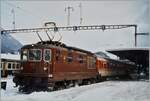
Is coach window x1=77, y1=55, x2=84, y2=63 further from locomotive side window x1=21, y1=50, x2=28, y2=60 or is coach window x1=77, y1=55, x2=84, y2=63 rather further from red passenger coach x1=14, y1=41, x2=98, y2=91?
locomotive side window x1=21, y1=50, x2=28, y2=60

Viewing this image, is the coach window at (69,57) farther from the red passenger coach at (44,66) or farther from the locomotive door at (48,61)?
the locomotive door at (48,61)

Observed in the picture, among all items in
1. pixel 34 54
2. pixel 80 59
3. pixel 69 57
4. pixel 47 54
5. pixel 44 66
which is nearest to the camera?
pixel 44 66

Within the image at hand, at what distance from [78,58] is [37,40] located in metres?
3.65

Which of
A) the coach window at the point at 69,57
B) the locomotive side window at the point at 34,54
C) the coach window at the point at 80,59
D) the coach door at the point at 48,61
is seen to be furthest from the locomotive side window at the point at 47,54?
the coach window at the point at 80,59

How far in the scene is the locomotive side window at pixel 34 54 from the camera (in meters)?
15.4

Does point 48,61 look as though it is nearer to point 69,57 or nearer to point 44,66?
point 44,66

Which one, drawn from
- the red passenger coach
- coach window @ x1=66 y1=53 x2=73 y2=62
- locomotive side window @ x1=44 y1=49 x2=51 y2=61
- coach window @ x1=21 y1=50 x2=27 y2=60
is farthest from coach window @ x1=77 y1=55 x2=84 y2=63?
coach window @ x1=21 y1=50 x2=27 y2=60

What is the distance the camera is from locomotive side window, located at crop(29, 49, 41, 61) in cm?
1542

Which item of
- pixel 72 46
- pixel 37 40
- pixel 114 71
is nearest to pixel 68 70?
pixel 72 46

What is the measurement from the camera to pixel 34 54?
51.1 feet

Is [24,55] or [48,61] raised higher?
[24,55]

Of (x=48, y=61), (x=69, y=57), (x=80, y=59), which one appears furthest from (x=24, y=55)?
(x=80, y=59)

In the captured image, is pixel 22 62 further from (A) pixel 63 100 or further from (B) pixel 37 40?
(A) pixel 63 100

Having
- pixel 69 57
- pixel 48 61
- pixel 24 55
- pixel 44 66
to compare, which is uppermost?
pixel 24 55
